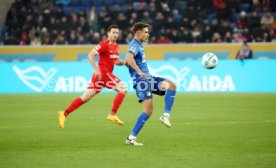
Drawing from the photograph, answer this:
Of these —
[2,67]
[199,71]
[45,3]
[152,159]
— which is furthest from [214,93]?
[152,159]

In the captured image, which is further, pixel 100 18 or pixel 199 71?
pixel 100 18

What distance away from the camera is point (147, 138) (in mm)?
11445

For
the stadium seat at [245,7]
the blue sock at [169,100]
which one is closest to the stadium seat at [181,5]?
the stadium seat at [245,7]

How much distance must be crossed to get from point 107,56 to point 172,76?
10.3m

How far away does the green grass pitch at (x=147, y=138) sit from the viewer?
344 inches

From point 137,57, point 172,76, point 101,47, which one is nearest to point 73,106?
point 101,47

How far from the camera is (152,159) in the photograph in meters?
8.86

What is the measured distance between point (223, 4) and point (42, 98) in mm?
11513

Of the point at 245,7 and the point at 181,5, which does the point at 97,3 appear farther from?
the point at 245,7

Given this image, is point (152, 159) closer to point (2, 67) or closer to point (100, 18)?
point (2, 67)

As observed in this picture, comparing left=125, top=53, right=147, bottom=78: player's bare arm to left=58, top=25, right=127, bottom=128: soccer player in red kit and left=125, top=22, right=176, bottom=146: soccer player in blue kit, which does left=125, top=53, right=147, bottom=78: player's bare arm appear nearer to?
left=125, top=22, right=176, bottom=146: soccer player in blue kit

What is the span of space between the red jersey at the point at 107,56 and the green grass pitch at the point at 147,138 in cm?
127

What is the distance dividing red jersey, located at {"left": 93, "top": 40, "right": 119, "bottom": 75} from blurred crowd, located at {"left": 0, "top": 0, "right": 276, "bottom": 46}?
1507 cm

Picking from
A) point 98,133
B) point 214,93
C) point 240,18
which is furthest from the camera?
point 240,18
